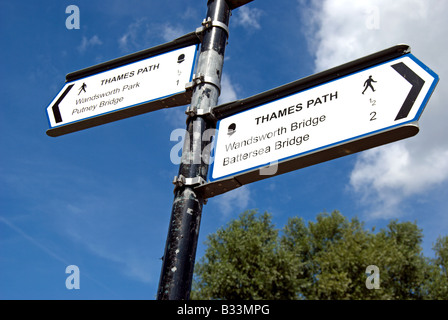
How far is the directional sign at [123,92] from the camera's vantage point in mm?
3621

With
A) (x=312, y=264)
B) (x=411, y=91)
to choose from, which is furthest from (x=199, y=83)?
(x=312, y=264)

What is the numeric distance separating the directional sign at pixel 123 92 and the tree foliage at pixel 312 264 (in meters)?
19.8

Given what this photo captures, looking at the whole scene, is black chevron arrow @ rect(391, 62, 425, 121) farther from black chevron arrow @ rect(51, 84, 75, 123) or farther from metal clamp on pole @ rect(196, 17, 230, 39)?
black chevron arrow @ rect(51, 84, 75, 123)

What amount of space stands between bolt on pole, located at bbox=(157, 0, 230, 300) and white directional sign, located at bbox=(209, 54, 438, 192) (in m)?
0.16

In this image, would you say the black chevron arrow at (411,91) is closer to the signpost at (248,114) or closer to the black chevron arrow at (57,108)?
the signpost at (248,114)

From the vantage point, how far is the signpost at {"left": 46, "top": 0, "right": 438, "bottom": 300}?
2.62 m

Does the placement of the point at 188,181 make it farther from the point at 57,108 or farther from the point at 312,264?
the point at 312,264

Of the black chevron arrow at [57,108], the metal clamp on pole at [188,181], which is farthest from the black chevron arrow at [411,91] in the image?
the black chevron arrow at [57,108]

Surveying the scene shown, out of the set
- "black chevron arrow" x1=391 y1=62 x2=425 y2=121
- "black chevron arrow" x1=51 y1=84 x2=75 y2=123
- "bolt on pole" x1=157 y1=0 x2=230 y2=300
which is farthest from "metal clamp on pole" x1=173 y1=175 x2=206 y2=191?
"black chevron arrow" x1=51 y1=84 x2=75 y2=123

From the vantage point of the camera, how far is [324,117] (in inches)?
113

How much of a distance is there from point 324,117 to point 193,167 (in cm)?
103

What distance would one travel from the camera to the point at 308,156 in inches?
110
